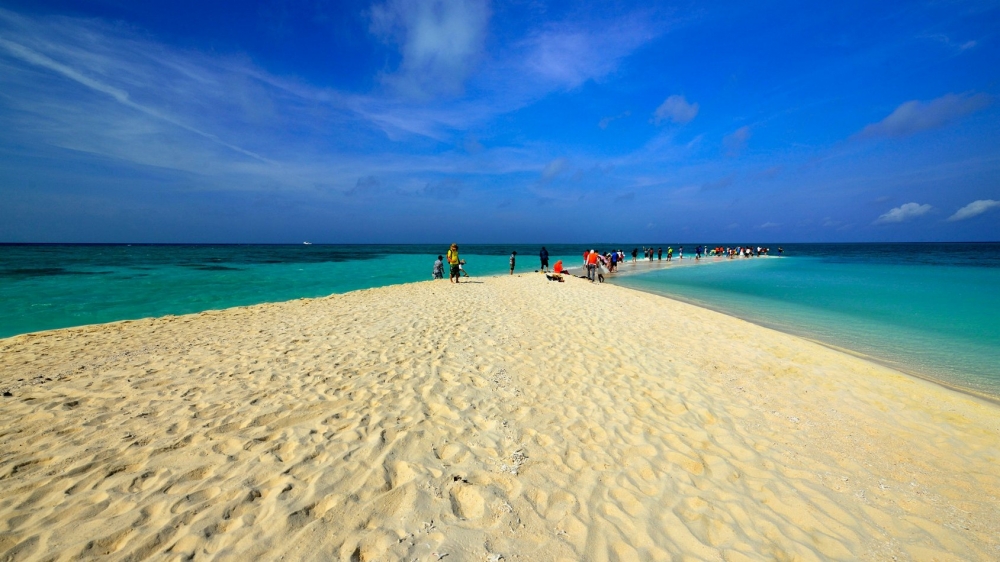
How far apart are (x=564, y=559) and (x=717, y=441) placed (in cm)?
283

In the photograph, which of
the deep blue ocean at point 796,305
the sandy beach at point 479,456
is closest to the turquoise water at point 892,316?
the deep blue ocean at point 796,305

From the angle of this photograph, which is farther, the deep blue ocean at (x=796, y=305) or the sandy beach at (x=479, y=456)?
the deep blue ocean at (x=796, y=305)

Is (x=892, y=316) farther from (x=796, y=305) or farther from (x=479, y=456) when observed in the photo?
(x=479, y=456)

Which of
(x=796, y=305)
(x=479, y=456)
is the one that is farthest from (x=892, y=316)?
(x=479, y=456)

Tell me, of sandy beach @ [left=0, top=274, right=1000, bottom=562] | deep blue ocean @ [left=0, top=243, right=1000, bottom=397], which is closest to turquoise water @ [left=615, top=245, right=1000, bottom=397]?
deep blue ocean @ [left=0, top=243, right=1000, bottom=397]

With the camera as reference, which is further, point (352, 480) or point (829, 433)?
point (829, 433)

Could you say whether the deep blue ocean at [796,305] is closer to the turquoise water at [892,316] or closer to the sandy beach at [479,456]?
the turquoise water at [892,316]

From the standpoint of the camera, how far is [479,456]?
4.01 m

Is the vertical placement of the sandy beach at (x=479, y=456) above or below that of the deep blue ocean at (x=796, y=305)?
above

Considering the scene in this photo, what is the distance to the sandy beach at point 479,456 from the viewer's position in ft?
9.76

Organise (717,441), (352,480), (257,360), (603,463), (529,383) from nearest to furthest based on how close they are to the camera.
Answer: (352,480) < (603,463) < (717,441) < (529,383) < (257,360)

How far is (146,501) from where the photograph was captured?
3.14 metres

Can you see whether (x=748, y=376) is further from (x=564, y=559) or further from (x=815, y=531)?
(x=564, y=559)

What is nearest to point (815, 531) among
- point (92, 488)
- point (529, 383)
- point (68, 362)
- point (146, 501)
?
point (529, 383)
